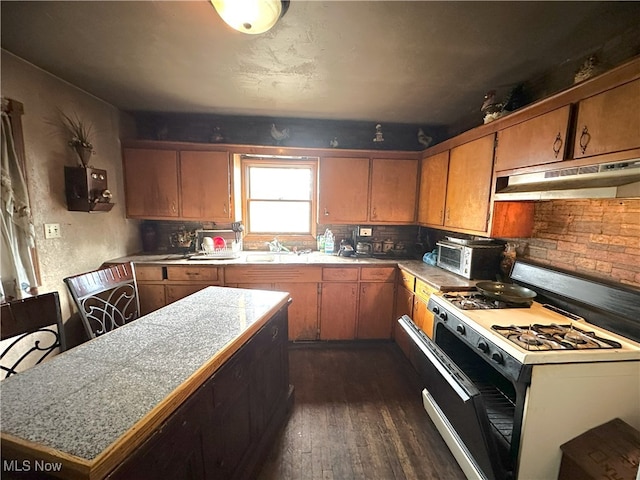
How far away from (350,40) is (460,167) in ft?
4.73

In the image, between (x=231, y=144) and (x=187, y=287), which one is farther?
(x=231, y=144)

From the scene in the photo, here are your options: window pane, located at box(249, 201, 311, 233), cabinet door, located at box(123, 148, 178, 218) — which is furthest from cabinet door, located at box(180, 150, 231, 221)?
window pane, located at box(249, 201, 311, 233)

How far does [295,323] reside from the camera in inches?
113

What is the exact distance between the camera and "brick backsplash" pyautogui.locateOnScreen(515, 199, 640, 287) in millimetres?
1384

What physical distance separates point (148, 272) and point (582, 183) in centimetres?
337

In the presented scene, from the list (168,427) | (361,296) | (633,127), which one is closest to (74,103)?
(168,427)

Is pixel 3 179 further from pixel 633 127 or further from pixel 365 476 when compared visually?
pixel 633 127

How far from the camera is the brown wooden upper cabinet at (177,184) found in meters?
2.91

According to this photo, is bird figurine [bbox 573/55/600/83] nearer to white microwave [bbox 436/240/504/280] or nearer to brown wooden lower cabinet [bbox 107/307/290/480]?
white microwave [bbox 436/240/504/280]

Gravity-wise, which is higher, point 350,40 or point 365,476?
point 350,40

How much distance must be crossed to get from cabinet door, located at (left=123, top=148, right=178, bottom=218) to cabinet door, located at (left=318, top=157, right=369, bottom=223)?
1643 mm

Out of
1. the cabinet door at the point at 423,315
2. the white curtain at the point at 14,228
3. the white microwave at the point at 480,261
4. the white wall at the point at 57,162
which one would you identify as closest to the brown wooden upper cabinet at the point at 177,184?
the white wall at the point at 57,162

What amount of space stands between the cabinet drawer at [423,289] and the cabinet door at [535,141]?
3.37 ft

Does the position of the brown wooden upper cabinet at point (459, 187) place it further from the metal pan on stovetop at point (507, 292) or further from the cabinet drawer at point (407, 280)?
the cabinet drawer at point (407, 280)
